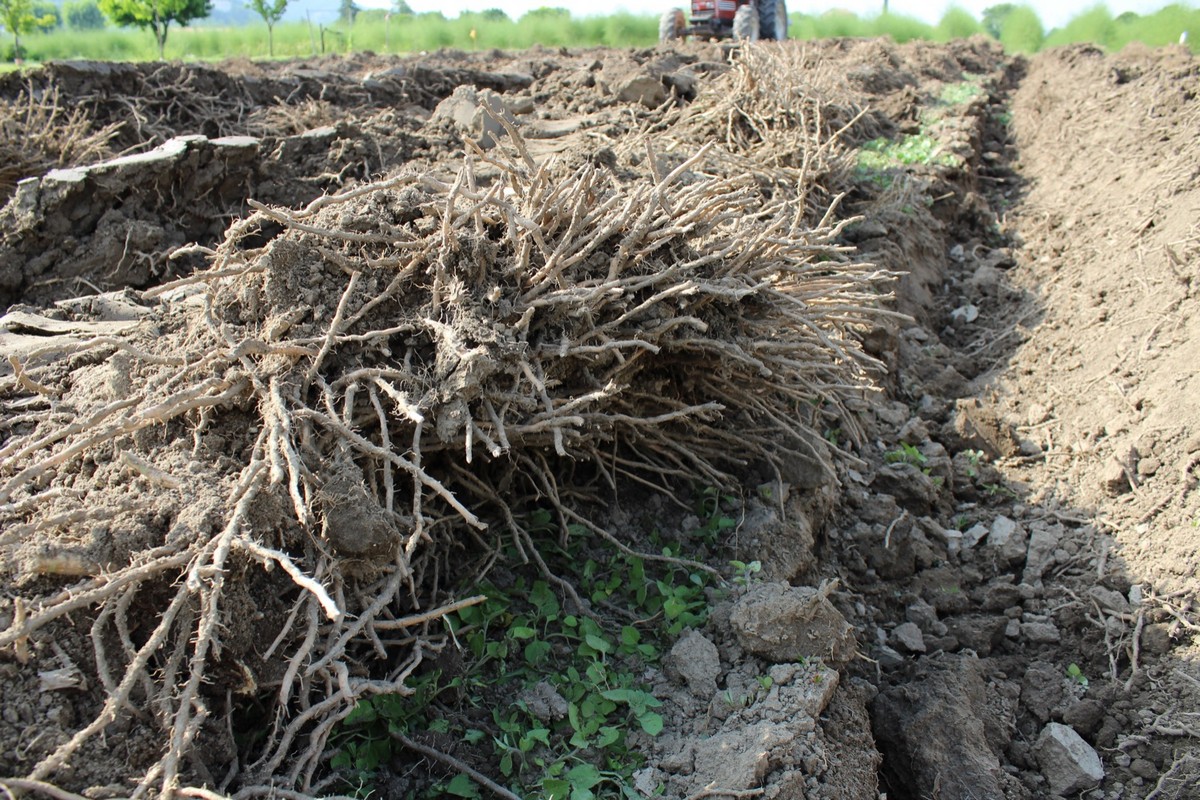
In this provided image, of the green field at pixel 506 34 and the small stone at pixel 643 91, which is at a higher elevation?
the green field at pixel 506 34

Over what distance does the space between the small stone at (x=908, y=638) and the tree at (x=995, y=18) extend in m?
22.2

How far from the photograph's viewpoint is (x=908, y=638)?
3.01 meters

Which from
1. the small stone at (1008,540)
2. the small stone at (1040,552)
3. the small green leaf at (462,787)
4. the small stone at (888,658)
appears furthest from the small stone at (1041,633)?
the small green leaf at (462,787)

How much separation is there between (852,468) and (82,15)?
49019mm

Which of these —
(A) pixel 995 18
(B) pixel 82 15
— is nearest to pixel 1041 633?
(A) pixel 995 18

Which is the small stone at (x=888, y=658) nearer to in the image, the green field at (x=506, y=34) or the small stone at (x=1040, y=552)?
the small stone at (x=1040, y=552)

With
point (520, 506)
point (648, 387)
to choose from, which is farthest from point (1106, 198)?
point (520, 506)

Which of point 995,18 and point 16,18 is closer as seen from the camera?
point 16,18

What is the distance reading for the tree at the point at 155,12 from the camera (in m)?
14.3

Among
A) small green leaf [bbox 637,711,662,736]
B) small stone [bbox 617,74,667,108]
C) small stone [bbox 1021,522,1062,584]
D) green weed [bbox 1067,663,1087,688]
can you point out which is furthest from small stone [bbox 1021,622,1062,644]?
small stone [bbox 617,74,667,108]

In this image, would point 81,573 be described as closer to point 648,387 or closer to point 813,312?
point 648,387

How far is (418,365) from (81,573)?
95 cm

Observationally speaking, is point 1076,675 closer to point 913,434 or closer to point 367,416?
point 913,434

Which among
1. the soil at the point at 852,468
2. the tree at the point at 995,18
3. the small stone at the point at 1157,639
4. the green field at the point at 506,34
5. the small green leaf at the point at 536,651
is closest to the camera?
the soil at the point at 852,468
